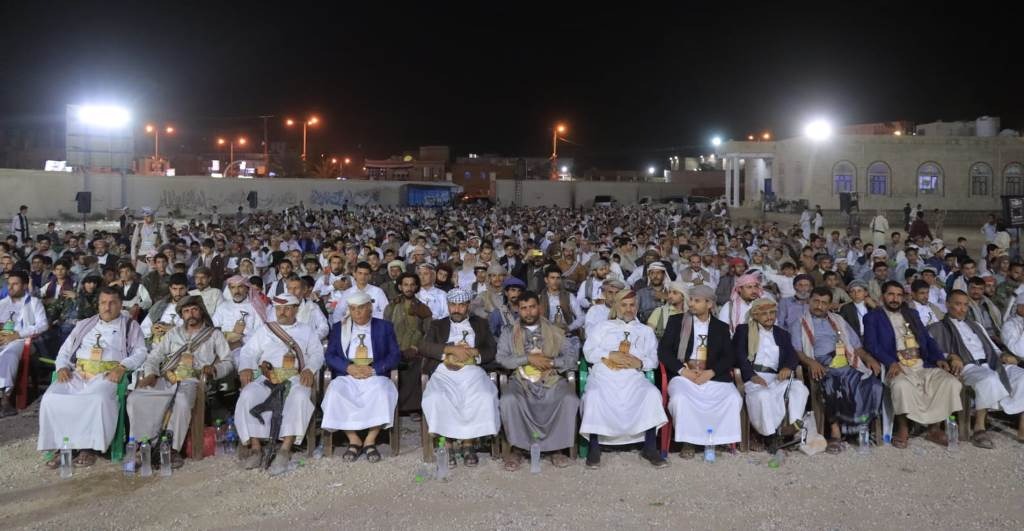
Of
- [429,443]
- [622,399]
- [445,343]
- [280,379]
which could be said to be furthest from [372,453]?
[622,399]

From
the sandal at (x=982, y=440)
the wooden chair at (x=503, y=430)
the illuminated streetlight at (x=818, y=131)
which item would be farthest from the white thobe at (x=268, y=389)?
the illuminated streetlight at (x=818, y=131)

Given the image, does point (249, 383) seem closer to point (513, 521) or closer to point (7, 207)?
point (513, 521)

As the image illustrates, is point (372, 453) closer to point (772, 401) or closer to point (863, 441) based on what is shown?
point (772, 401)

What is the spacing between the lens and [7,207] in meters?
26.2

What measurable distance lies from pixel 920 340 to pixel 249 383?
516cm

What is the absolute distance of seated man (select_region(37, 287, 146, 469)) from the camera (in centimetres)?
542

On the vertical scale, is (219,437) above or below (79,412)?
below

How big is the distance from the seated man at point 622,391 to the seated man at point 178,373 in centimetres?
277

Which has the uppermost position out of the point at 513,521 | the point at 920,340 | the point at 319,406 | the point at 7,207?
the point at 7,207

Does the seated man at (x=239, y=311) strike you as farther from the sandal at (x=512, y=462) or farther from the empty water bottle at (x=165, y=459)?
the sandal at (x=512, y=462)

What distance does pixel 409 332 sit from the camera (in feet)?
23.1

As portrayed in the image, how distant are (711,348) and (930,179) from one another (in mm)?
32440

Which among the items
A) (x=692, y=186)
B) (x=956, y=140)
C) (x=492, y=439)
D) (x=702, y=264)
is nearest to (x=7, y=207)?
(x=702, y=264)

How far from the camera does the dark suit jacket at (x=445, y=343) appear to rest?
6.16 m
